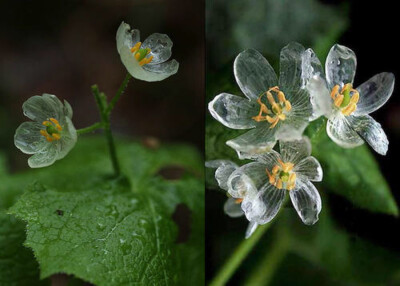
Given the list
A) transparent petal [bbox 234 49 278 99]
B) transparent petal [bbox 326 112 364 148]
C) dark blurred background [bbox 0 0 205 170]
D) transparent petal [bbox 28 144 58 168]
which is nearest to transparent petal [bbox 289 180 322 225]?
transparent petal [bbox 326 112 364 148]

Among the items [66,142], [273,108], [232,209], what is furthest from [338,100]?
[66,142]

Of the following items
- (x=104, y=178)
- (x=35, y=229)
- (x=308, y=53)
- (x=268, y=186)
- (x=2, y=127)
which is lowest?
(x=2, y=127)

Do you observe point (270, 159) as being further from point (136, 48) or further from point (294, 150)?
point (136, 48)

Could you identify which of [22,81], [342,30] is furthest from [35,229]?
[22,81]

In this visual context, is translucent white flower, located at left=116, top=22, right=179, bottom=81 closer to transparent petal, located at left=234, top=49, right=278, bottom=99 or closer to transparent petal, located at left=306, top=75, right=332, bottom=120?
transparent petal, located at left=234, top=49, right=278, bottom=99

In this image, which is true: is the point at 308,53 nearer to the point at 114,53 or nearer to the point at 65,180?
the point at 65,180
